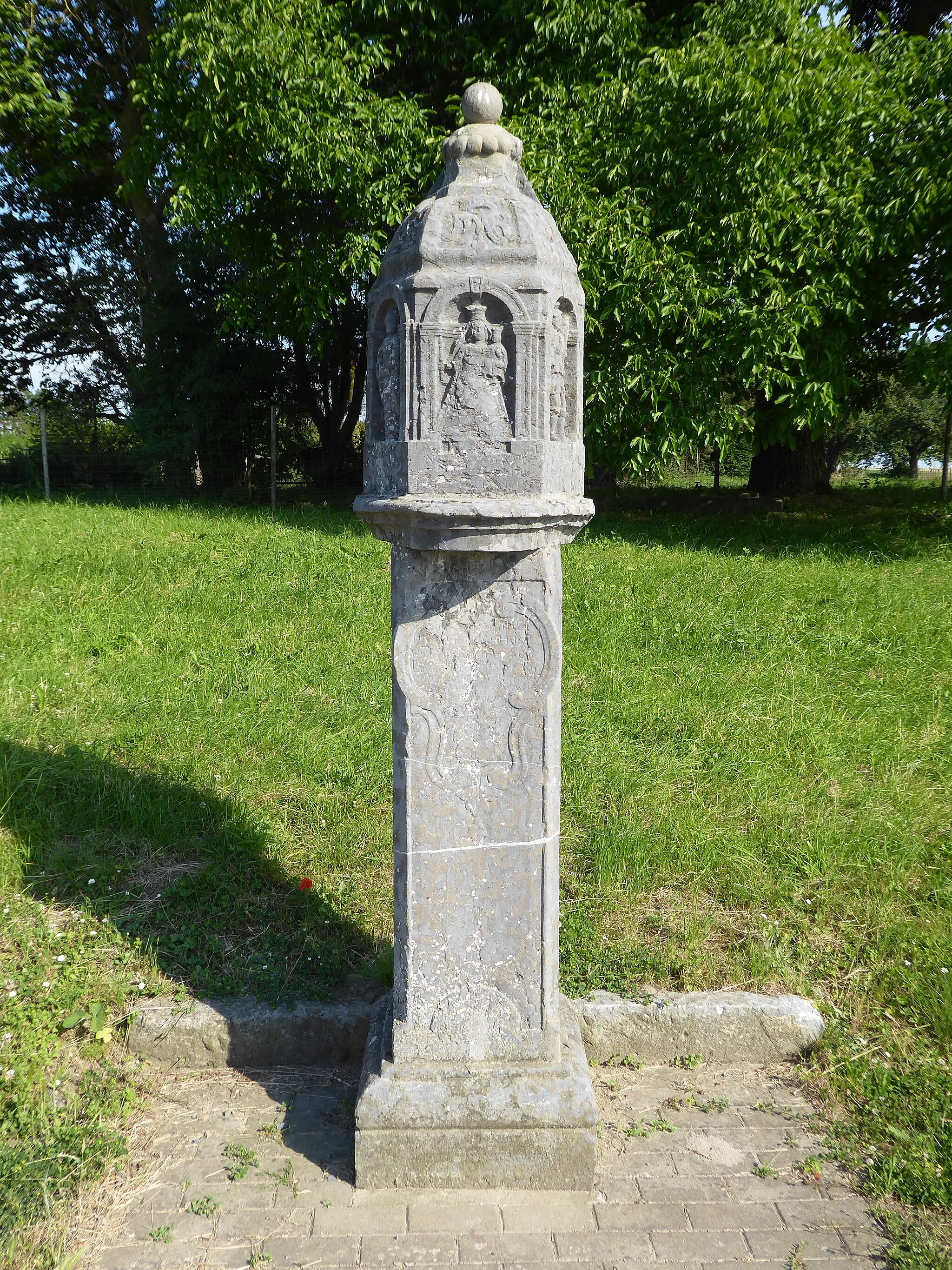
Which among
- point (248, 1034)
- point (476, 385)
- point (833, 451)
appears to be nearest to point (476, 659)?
point (476, 385)

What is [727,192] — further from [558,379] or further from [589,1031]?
[589,1031]

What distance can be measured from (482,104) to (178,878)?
3.15 metres

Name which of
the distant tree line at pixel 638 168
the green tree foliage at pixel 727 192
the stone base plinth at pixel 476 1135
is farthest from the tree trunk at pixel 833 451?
the stone base plinth at pixel 476 1135

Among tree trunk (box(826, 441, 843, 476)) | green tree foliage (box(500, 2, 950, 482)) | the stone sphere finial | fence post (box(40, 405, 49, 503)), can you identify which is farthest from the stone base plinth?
tree trunk (box(826, 441, 843, 476))

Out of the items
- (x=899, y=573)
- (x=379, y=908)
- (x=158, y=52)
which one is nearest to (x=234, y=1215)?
(x=379, y=908)

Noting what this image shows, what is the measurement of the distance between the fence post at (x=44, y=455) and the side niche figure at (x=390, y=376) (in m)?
11.4

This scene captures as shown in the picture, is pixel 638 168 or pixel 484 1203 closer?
pixel 484 1203

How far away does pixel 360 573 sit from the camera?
8016 millimetres

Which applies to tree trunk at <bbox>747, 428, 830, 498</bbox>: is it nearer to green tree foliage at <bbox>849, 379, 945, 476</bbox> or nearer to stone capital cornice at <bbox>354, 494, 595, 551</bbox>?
green tree foliage at <bbox>849, 379, 945, 476</bbox>

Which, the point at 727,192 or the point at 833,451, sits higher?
the point at 727,192

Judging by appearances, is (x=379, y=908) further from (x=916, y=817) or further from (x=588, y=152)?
(x=588, y=152)

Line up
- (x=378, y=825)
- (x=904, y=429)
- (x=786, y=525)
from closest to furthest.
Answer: (x=378, y=825), (x=786, y=525), (x=904, y=429)

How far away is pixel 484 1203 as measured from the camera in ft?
8.38

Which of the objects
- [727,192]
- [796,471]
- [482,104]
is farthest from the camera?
[796,471]
